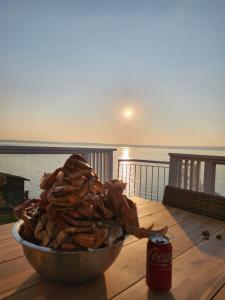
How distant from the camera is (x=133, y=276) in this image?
78cm

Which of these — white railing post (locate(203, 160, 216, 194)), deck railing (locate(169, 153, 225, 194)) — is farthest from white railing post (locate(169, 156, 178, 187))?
white railing post (locate(203, 160, 216, 194))

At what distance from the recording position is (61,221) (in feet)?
2.20

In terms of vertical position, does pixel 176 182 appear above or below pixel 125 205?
below

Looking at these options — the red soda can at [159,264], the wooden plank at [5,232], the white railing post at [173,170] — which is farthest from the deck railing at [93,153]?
the red soda can at [159,264]

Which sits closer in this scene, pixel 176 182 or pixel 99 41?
pixel 176 182

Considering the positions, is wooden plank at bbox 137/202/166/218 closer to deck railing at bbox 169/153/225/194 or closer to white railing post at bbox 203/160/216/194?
deck railing at bbox 169/153/225/194

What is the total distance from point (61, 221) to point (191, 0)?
207 inches

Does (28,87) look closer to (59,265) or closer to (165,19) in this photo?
(165,19)

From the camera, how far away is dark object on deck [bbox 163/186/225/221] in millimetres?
1428

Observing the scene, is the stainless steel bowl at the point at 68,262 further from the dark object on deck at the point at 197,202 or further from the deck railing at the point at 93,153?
the deck railing at the point at 93,153

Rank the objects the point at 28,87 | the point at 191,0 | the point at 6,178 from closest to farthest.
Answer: the point at 6,178, the point at 191,0, the point at 28,87

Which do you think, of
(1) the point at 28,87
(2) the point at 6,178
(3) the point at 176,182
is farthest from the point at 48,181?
(1) the point at 28,87

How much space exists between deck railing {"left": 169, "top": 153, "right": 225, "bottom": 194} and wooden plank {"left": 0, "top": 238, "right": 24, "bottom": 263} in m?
3.08

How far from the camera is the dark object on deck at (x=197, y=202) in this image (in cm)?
143
